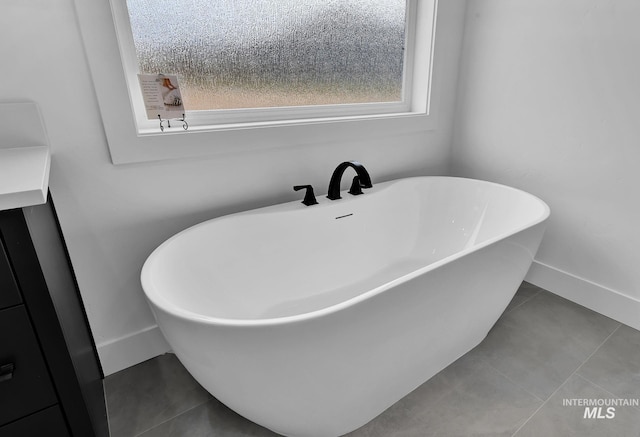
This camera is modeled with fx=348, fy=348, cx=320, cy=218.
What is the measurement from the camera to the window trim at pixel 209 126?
3.64ft

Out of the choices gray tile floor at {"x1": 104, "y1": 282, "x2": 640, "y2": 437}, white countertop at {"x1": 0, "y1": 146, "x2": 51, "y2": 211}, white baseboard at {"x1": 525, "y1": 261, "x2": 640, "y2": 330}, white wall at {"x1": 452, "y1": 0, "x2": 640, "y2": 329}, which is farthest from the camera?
white baseboard at {"x1": 525, "y1": 261, "x2": 640, "y2": 330}

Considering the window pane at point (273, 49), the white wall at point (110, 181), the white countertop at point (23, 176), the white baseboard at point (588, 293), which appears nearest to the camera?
the white countertop at point (23, 176)

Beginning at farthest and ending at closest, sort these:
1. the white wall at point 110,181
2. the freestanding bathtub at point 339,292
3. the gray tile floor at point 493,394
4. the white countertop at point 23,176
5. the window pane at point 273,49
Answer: the window pane at point 273,49 → the gray tile floor at point 493,394 → the white wall at point 110,181 → the freestanding bathtub at point 339,292 → the white countertop at point 23,176

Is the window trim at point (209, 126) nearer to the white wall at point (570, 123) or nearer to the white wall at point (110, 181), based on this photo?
the white wall at point (110, 181)

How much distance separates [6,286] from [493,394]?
1.48 meters

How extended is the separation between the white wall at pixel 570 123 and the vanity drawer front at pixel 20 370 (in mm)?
2130

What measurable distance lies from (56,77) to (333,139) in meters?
1.07

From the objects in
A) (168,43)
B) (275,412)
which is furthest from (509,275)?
(168,43)

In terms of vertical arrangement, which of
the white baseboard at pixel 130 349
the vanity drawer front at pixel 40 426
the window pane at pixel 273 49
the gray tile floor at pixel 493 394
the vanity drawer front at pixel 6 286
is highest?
the window pane at pixel 273 49

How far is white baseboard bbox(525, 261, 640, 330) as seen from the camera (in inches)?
63.7

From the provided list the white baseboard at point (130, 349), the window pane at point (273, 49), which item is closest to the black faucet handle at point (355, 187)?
the window pane at point (273, 49)

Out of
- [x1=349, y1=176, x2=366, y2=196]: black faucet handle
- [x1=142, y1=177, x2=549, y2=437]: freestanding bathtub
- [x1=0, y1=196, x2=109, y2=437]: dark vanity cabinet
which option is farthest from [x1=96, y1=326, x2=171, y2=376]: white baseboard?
[x1=349, y1=176, x2=366, y2=196]: black faucet handle

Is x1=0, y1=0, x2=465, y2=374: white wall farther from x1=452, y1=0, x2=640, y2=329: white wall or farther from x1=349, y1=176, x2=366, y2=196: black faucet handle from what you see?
x1=452, y1=0, x2=640, y2=329: white wall

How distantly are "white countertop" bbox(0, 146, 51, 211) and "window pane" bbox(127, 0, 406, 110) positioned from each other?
1.74 feet
